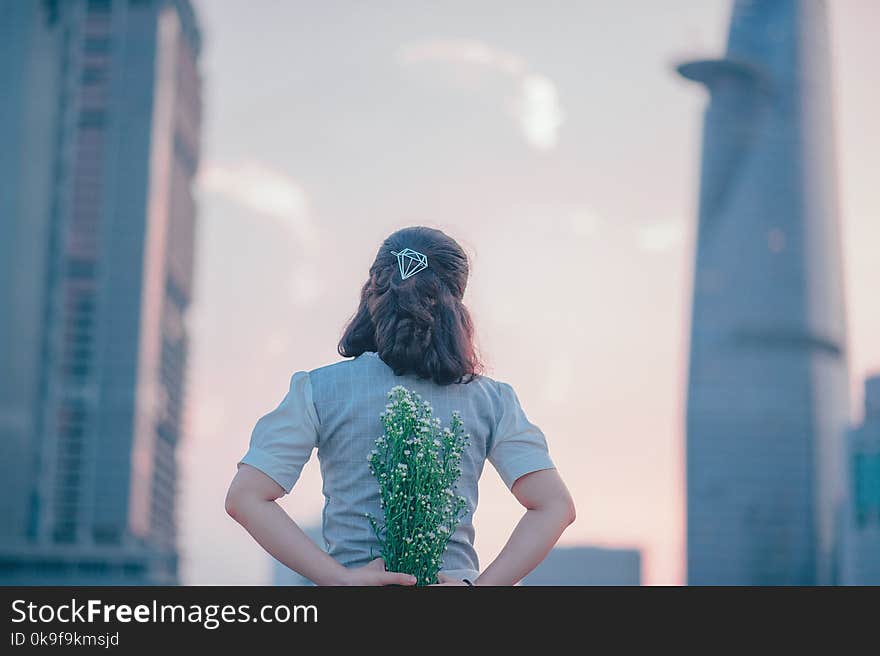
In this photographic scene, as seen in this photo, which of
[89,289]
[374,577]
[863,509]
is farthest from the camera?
[89,289]

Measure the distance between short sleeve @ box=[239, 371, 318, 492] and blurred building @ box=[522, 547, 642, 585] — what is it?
16292 centimetres

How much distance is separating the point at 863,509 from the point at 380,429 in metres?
103

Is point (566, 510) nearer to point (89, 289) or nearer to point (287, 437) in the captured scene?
point (287, 437)

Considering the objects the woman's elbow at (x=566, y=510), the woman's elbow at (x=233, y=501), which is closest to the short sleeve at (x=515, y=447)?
the woman's elbow at (x=566, y=510)

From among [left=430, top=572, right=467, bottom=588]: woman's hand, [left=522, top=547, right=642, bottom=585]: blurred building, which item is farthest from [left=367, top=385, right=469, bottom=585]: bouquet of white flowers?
[left=522, top=547, right=642, bottom=585]: blurred building

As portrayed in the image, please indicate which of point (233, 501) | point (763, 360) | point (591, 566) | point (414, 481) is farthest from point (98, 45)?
point (414, 481)

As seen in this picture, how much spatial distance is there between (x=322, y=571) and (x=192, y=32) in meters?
163

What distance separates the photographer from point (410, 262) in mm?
3881

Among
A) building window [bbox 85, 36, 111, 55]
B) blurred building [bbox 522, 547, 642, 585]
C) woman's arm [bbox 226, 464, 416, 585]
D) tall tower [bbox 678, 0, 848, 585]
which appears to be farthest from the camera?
blurred building [bbox 522, 547, 642, 585]

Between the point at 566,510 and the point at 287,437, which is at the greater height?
the point at 287,437

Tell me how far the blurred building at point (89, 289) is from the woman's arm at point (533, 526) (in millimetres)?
119730

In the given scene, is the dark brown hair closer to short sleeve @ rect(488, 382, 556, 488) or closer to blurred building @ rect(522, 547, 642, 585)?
short sleeve @ rect(488, 382, 556, 488)

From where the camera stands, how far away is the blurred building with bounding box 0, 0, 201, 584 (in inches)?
4980
